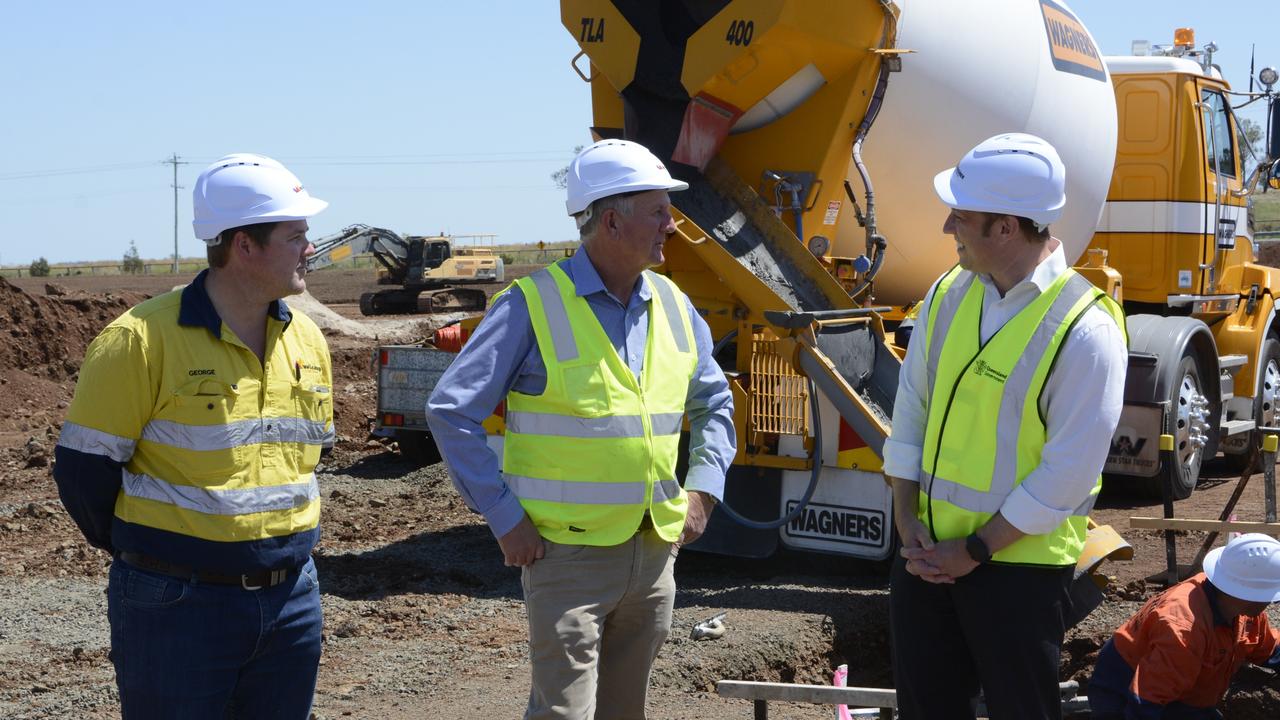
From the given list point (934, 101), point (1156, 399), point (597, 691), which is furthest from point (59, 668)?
point (1156, 399)

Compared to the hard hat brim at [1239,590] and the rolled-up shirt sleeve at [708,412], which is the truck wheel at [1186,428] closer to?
the hard hat brim at [1239,590]

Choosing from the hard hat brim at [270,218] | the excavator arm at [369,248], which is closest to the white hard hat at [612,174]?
the hard hat brim at [270,218]

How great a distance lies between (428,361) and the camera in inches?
396

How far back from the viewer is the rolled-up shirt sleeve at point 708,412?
3.60m

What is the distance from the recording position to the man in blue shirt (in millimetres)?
3205

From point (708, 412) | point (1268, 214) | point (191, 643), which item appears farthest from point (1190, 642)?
point (1268, 214)

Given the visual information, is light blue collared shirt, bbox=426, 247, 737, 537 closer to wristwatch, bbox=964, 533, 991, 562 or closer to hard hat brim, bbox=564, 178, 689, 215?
hard hat brim, bbox=564, 178, 689, 215

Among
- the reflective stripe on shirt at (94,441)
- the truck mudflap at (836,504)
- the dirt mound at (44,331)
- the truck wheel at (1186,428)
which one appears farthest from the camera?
the dirt mound at (44,331)

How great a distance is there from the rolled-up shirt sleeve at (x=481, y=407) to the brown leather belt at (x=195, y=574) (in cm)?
52

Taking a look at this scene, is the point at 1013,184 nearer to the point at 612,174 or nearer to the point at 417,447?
the point at 612,174

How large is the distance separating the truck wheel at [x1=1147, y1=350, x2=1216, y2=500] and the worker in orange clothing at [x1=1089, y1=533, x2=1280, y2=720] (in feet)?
16.0

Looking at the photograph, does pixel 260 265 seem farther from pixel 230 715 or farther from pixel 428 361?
pixel 428 361

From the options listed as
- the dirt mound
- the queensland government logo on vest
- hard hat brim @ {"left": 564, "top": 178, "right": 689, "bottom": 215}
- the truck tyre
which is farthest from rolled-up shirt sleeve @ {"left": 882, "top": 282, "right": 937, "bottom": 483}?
the dirt mound

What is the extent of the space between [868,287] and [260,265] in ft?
14.8
